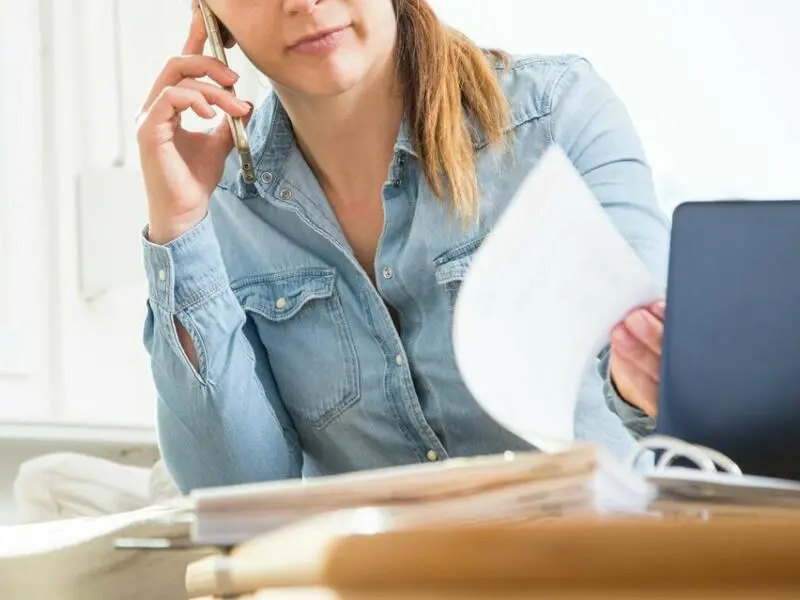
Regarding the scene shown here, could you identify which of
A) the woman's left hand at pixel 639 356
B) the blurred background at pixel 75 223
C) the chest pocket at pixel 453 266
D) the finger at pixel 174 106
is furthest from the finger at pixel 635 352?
the blurred background at pixel 75 223

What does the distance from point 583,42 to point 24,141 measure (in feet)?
3.29

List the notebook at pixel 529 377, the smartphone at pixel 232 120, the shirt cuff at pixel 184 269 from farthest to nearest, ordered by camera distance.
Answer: the smartphone at pixel 232 120 < the shirt cuff at pixel 184 269 < the notebook at pixel 529 377

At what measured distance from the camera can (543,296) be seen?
0.62 metres

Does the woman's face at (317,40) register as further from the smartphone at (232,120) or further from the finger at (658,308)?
the finger at (658,308)

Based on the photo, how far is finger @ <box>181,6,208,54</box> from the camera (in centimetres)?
119

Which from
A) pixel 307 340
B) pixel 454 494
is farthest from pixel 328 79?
pixel 454 494

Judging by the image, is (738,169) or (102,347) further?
(102,347)

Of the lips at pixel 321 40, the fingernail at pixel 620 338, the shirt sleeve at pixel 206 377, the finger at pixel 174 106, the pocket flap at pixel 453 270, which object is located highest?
the lips at pixel 321 40

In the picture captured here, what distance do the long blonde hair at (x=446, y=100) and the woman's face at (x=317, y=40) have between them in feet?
0.11

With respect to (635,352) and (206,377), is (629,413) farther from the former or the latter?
(206,377)

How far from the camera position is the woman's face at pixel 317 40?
3.43ft

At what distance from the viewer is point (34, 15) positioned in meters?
2.13

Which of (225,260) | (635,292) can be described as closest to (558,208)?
(635,292)

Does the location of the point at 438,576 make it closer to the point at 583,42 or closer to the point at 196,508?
the point at 196,508
